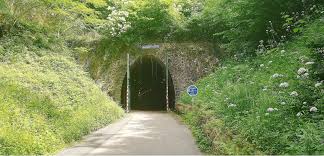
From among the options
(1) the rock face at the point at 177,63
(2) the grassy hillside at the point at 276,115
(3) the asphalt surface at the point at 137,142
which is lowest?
(3) the asphalt surface at the point at 137,142

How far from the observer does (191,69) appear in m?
22.6

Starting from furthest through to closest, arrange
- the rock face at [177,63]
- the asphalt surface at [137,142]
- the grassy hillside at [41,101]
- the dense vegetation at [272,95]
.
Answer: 1. the rock face at [177,63]
2. the asphalt surface at [137,142]
3. the grassy hillside at [41,101]
4. the dense vegetation at [272,95]

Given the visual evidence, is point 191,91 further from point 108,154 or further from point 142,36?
point 142,36

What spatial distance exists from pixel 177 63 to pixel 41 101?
12.6 m

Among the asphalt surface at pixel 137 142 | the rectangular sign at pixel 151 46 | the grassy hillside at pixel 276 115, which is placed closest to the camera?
the grassy hillside at pixel 276 115

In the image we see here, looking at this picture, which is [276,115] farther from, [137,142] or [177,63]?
[177,63]

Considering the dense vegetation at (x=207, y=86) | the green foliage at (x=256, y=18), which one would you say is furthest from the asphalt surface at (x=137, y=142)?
the green foliage at (x=256, y=18)

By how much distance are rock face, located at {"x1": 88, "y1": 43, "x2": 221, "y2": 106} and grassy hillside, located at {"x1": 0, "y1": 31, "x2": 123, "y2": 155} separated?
141 inches

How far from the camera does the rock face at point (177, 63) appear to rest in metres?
22.5

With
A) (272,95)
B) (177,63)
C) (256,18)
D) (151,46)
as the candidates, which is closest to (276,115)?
(272,95)

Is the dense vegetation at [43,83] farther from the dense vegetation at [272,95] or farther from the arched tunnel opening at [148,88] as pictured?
the arched tunnel opening at [148,88]

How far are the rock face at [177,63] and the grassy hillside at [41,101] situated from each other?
11.8ft

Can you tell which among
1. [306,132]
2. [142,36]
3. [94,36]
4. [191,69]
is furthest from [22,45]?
[306,132]

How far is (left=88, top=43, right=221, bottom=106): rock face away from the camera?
22547 millimetres
